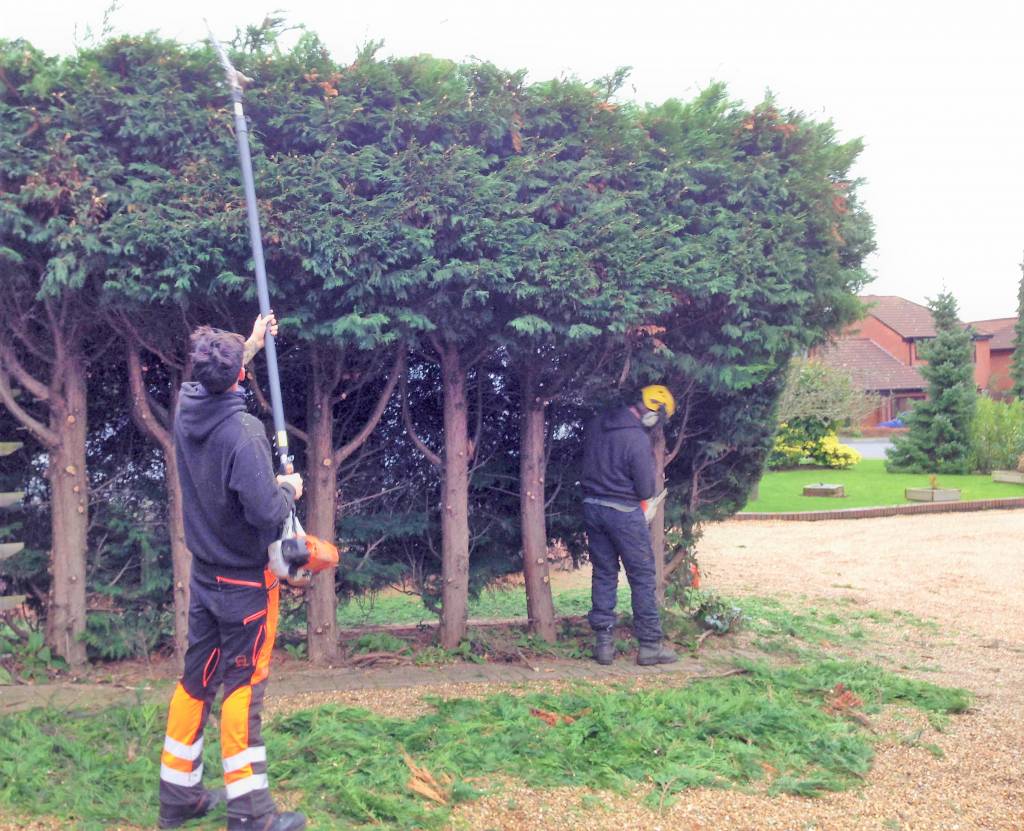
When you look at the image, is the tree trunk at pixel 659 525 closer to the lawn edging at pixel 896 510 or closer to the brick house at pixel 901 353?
the lawn edging at pixel 896 510

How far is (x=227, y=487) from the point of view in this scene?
12.7ft

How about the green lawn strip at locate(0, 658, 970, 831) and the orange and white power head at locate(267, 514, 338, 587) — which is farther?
the green lawn strip at locate(0, 658, 970, 831)

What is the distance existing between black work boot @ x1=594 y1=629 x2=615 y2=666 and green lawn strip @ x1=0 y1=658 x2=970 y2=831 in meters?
1.09

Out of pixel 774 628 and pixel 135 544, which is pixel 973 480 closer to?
pixel 774 628

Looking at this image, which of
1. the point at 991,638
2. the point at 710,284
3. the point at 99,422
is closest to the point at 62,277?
the point at 99,422

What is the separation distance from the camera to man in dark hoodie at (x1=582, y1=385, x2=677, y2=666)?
6.82 metres

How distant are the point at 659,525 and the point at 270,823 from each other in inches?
169

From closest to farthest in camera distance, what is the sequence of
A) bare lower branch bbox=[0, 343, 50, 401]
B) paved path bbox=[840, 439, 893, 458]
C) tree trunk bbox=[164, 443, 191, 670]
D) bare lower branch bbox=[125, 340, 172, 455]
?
bare lower branch bbox=[0, 343, 50, 401]
bare lower branch bbox=[125, 340, 172, 455]
tree trunk bbox=[164, 443, 191, 670]
paved path bbox=[840, 439, 893, 458]

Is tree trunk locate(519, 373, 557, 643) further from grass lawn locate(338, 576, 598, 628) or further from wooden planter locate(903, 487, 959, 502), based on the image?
wooden planter locate(903, 487, 959, 502)

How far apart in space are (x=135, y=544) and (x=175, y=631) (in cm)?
63

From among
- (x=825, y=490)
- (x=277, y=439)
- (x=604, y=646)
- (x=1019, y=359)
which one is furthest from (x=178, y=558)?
(x=1019, y=359)

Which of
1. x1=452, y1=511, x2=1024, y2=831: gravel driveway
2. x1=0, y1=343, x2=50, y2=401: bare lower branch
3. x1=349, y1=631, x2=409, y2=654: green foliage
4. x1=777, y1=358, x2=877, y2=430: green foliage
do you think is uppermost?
x1=777, y1=358, x2=877, y2=430: green foliage

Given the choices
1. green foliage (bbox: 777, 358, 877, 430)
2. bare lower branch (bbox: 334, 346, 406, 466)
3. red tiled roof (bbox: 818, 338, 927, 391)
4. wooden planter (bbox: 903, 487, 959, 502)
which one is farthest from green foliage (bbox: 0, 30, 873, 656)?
red tiled roof (bbox: 818, 338, 927, 391)

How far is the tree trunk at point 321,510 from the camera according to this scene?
6504 millimetres
